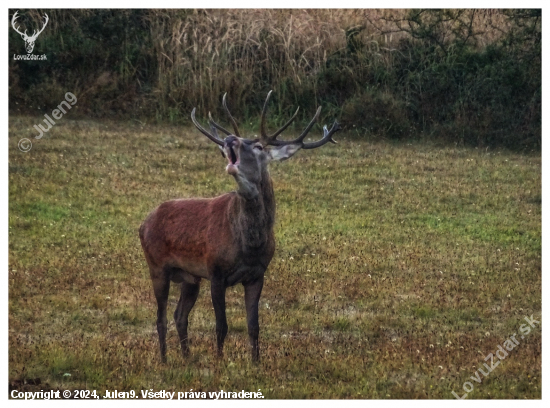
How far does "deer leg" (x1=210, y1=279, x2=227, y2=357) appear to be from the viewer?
880cm

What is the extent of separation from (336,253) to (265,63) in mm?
9320

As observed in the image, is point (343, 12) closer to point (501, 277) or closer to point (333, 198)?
point (333, 198)

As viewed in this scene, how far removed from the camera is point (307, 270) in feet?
43.2

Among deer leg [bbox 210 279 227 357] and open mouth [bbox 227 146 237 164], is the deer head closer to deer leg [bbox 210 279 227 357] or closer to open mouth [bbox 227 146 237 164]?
open mouth [bbox 227 146 237 164]

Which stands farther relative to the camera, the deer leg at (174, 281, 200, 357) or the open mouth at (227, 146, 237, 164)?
the deer leg at (174, 281, 200, 357)

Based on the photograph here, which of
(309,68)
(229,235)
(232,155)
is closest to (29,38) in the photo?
(309,68)

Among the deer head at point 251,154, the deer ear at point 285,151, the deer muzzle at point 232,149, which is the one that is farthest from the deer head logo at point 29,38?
the deer muzzle at point 232,149

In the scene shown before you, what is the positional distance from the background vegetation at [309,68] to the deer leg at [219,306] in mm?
12646

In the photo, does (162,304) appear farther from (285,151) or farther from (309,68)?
(309,68)

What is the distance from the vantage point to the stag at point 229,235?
8469mm

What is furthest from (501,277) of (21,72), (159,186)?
(21,72)

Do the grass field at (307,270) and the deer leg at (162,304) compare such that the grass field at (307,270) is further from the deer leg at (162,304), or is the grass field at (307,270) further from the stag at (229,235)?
the stag at (229,235)

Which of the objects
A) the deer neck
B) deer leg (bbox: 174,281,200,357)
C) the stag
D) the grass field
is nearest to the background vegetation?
the grass field

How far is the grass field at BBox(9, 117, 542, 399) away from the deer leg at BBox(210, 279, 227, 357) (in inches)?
9.2
